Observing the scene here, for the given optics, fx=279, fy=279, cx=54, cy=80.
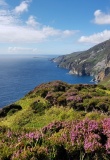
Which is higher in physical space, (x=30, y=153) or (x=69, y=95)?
(x=30, y=153)

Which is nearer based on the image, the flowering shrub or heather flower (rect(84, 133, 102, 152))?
the flowering shrub

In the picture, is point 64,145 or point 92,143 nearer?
point 92,143

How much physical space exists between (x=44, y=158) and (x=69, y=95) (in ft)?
63.0

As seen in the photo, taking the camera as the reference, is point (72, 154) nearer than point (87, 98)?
Yes

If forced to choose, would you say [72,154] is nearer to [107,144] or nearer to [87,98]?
[107,144]

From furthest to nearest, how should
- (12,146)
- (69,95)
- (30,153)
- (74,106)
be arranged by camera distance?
(69,95) → (74,106) → (12,146) → (30,153)

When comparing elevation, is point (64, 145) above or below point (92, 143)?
below

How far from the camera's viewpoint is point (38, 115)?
2155 centimetres

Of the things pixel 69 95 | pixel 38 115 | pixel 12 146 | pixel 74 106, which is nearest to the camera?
pixel 12 146

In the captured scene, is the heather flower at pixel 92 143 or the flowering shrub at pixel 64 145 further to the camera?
the heather flower at pixel 92 143

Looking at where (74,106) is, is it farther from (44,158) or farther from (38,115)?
(44,158)

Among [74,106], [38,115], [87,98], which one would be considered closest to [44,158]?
[38,115]

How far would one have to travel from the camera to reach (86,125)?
10117 millimetres

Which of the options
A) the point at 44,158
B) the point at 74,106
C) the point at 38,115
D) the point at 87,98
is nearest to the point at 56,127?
the point at 44,158
